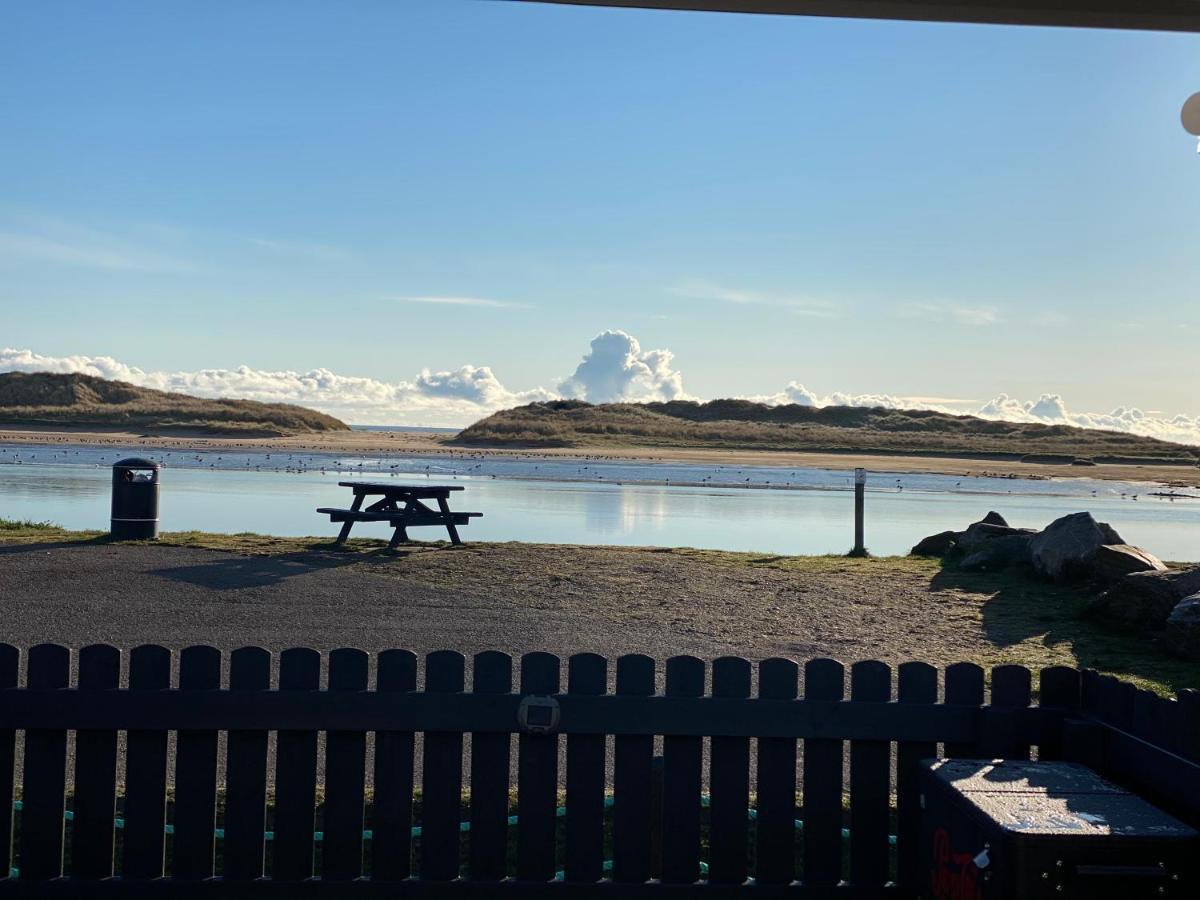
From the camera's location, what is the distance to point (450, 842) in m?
3.90

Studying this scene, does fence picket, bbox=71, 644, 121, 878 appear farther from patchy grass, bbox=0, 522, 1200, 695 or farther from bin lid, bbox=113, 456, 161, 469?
bin lid, bbox=113, 456, 161, 469

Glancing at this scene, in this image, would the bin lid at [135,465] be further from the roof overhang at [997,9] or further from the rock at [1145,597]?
the roof overhang at [997,9]

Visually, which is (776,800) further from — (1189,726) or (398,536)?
(398,536)

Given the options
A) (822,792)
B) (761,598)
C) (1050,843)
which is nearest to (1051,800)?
(1050,843)

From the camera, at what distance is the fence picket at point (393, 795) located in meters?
3.86

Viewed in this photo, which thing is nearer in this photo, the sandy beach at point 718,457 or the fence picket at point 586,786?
the fence picket at point 586,786

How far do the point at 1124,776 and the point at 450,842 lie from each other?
224cm

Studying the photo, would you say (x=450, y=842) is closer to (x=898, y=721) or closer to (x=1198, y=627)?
(x=898, y=721)

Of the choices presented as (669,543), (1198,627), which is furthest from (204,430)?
(1198,627)

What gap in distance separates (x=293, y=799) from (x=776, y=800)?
1680 millimetres

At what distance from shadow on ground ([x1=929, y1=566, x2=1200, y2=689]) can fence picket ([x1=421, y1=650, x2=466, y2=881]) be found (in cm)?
551

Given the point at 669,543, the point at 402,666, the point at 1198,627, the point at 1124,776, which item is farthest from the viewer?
the point at 669,543

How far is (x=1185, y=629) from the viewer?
8.67m

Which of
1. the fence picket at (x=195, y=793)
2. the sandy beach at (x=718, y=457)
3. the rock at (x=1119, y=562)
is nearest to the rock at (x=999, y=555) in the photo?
the rock at (x=1119, y=562)
